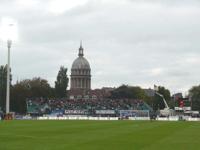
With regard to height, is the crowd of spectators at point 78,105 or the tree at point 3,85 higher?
the tree at point 3,85

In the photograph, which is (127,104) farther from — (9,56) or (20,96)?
(9,56)

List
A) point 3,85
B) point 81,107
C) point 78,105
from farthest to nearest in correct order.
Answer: point 3,85, point 78,105, point 81,107
